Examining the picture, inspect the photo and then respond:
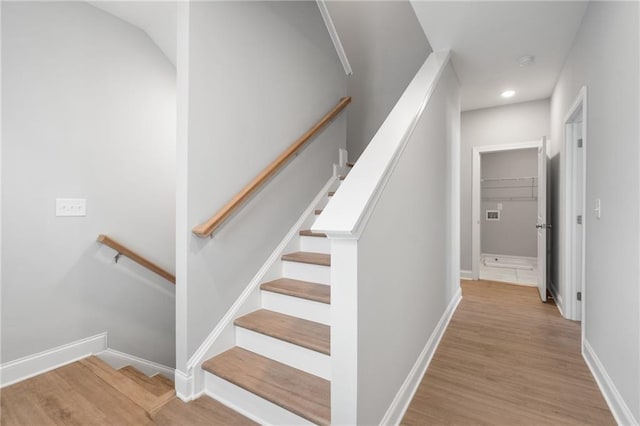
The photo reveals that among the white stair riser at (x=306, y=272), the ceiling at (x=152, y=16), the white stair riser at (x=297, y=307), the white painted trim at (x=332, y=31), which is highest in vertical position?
the white painted trim at (x=332, y=31)

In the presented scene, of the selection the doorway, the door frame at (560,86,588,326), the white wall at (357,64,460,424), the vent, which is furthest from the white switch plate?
the vent

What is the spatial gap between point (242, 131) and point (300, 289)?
117 centimetres

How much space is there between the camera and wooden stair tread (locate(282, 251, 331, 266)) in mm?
2108

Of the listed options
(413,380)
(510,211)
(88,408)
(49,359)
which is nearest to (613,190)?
(413,380)

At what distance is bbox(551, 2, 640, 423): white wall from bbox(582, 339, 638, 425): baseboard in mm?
33

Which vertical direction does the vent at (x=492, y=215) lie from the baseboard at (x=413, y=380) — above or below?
above

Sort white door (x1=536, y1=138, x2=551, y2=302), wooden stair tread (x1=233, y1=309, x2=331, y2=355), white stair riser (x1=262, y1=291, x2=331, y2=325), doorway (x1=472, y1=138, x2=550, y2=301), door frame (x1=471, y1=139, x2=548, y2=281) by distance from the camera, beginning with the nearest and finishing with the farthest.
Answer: wooden stair tread (x1=233, y1=309, x2=331, y2=355)
white stair riser (x1=262, y1=291, x2=331, y2=325)
white door (x1=536, y1=138, x2=551, y2=302)
door frame (x1=471, y1=139, x2=548, y2=281)
doorway (x1=472, y1=138, x2=550, y2=301)

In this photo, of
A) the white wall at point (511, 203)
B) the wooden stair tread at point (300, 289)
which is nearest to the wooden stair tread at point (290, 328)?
the wooden stair tread at point (300, 289)

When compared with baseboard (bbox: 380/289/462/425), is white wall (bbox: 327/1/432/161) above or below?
above

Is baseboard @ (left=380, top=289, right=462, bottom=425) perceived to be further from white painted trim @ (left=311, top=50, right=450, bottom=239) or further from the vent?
the vent

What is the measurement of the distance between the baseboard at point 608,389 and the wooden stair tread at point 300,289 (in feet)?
5.17

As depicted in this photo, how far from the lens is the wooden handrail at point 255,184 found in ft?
5.61

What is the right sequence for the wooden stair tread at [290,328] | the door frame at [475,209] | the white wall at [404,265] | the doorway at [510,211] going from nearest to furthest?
1. the white wall at [404,265]
2. the wooden stair tread at [290,328]
3. the door frame at [475,209]
4. the doorway at [510,211]

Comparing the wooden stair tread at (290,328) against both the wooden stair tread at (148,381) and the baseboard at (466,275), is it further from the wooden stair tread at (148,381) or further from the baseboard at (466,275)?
the baseboard at (466,275)
